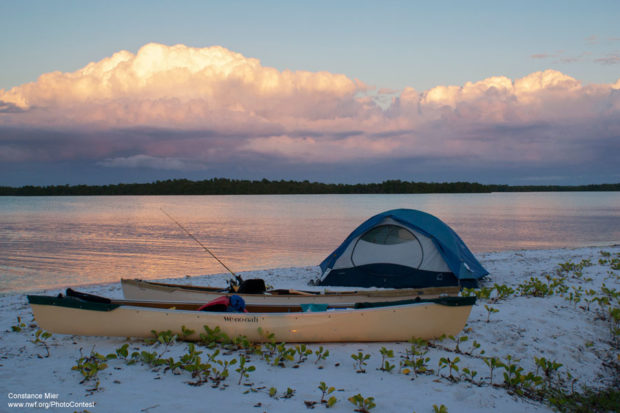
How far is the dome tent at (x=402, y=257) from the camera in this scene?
11133 mm

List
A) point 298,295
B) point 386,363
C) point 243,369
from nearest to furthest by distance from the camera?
1. point 243,369
2. point 386,363
3. point 298,295

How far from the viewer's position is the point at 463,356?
239 inches

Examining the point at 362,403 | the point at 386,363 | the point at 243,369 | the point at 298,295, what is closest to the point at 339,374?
the point at 386,363

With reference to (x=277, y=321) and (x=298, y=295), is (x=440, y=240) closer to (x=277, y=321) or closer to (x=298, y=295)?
(x=298, y=295)

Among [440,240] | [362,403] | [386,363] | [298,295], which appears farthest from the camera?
[440,240]

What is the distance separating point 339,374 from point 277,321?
4.14 ft

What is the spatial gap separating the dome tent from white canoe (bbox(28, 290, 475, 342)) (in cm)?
474

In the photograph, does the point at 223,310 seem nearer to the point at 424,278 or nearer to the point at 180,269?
the point at 424,278

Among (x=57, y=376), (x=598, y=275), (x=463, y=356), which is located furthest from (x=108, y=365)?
(x=598, y=275)

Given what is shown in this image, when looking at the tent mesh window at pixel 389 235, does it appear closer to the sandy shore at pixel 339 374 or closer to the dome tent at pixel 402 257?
the dome tent at pixel 402 257

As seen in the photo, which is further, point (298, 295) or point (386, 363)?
point (298, 295)

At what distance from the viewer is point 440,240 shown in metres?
11.2

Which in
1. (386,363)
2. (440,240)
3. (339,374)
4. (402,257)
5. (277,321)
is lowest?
(339,374)

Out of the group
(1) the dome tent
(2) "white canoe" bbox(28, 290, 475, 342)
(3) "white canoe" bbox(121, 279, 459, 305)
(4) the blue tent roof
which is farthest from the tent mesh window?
(2) "white canoe" bbox(28, 290, 475, 342)
